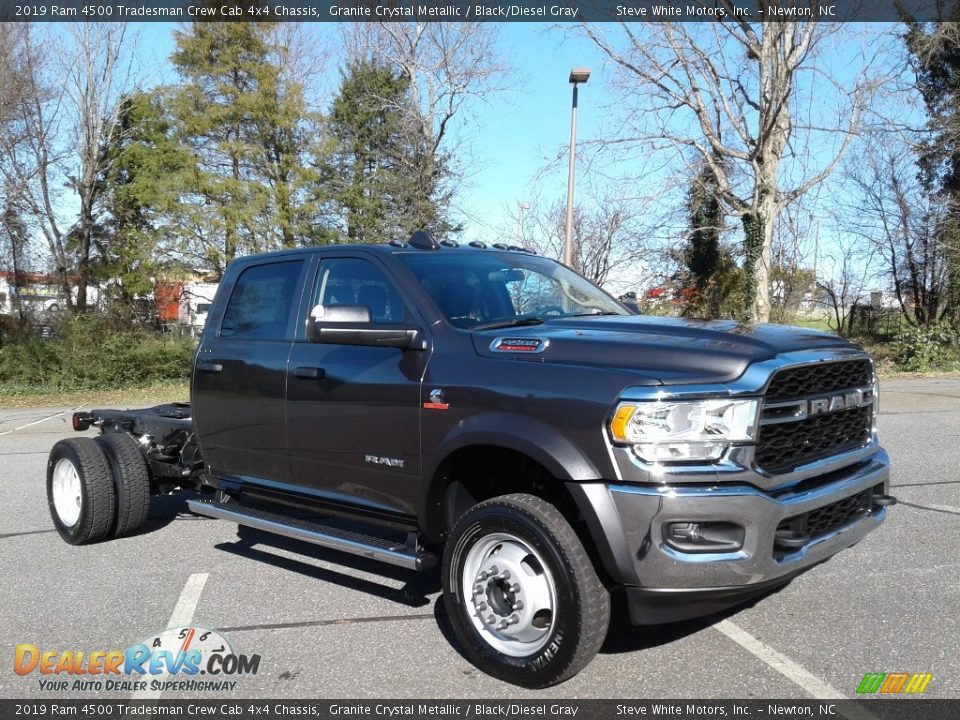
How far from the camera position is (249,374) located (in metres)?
5.08

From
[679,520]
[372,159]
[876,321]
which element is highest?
[372,159]

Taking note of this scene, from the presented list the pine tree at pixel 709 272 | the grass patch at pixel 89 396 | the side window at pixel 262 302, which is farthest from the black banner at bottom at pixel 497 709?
the pine tree at pixel 709 272

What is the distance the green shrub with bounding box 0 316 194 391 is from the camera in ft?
66.6

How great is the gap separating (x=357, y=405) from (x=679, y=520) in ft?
6.14

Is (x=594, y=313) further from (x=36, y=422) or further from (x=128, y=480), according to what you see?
(x=36, y=422)

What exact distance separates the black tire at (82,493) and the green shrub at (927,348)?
21.1 meters

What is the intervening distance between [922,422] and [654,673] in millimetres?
9757

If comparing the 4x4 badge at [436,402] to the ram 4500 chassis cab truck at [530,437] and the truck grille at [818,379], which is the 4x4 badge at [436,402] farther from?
the truck grille at [818,379]

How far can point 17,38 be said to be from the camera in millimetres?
27906

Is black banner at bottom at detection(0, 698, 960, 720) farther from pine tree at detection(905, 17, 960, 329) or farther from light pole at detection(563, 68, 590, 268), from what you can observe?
pine tree at detection(905, 17, 960, 329)

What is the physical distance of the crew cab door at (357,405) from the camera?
13.7ft

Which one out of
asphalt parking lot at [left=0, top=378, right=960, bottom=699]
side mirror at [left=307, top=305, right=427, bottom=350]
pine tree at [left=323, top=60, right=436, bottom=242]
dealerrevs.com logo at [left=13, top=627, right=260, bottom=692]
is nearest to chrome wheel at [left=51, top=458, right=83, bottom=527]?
asphalt parking lot at [left=0, top=378, right=960, bottom=699]

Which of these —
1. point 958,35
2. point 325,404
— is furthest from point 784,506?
point 958,35

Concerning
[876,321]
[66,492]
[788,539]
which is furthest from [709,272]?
[788,539]
